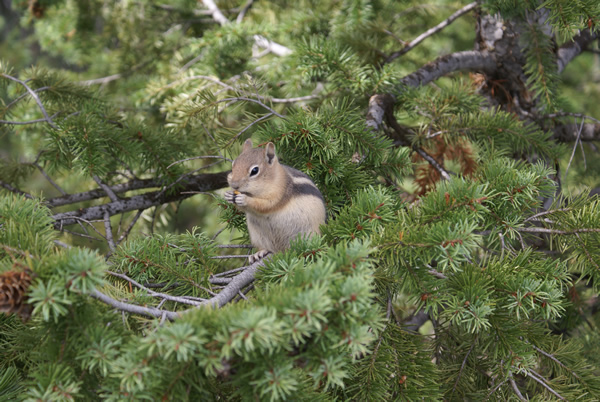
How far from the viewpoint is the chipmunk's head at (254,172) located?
185cm

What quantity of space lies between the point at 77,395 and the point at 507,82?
256 cm

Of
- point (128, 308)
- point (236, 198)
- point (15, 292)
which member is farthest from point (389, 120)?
point (15, 292)

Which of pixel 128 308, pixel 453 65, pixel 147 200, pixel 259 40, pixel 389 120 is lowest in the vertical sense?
pixel 147 200

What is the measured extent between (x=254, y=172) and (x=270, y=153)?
0.37ft

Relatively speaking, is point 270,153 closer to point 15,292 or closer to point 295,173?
point 295,173

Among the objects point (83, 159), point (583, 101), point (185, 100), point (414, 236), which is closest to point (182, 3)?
point (185, 100)

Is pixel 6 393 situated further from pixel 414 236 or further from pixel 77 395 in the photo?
pixel 414 236

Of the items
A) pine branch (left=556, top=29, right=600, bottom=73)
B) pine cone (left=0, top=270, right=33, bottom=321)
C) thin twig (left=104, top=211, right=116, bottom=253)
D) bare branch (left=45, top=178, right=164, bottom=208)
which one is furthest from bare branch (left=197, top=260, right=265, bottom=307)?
pine branch (left=556, top=29, right=600, bottom=73)

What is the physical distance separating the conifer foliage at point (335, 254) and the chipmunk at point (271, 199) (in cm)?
7

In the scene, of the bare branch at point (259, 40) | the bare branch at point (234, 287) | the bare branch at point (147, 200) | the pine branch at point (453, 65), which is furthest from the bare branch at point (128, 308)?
the bare branch at point (259, 40)

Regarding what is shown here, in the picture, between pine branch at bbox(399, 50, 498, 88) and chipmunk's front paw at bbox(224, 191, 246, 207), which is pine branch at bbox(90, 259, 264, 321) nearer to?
chipmunk's front paw at bbox(224, 191, 246, 207)

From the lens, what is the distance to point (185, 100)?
2506 millimetres

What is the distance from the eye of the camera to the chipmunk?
179 centimetres

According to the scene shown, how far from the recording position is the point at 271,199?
6.13 feet
